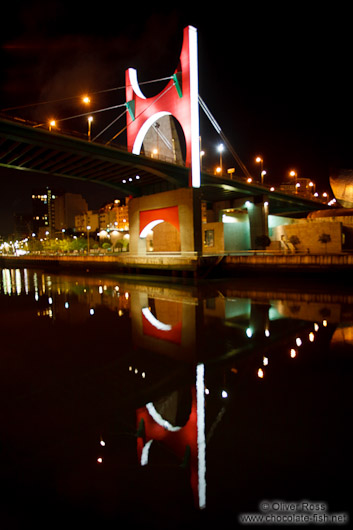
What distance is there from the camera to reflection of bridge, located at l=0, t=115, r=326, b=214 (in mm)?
18761

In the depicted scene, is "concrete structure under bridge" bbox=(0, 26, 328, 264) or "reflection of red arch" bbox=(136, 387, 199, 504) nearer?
"reflection of red arch" bbox=(136, 387, 199, 504)

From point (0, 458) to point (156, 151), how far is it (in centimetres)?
2959

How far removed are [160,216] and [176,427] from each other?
2354 cm

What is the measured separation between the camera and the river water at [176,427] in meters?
2.43

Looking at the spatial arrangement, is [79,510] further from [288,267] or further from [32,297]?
[288,267]

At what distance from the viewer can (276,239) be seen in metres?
32.5

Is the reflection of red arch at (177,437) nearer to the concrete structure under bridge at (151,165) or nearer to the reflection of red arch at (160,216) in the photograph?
the concrete structure under bridge at (151,165)

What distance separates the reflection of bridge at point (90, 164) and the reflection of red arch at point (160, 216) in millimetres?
1867

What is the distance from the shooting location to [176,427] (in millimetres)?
3533

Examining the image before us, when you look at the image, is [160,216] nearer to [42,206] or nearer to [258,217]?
[258,217]

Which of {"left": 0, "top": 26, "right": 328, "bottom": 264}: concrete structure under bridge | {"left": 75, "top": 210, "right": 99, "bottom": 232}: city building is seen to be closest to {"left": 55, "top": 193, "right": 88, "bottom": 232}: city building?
{"left": 75, "top": 210, "right": 99, "bottom": 232}: city building

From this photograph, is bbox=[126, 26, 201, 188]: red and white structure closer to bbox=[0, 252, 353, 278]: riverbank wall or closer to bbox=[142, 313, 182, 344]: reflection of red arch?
bbox=[0, 252, 353, 278]: riverbank wall

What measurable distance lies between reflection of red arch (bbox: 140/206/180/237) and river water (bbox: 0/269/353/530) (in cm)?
1816

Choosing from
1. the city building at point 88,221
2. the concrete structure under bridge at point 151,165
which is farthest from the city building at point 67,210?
the concrete structure under bridge at point 151,165
